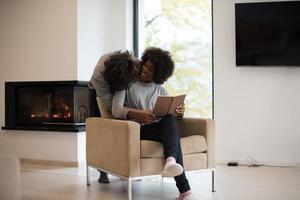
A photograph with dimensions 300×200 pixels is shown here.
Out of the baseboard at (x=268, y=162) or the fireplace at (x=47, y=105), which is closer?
the baseboard at (x=268, y=162)

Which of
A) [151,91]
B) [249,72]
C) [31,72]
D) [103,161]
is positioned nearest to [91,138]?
[103,161]

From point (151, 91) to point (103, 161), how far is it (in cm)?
65

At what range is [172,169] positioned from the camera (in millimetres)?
2592

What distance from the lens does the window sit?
4.75 metres

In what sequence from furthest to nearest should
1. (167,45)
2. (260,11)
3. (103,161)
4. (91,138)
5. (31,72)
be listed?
1. (167,45)
2. (31,72)
3. (260,11)
4. (91,138)
5. (103,161)

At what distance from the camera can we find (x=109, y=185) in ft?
11.1

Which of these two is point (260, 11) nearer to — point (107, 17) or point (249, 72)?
point (249, 72)

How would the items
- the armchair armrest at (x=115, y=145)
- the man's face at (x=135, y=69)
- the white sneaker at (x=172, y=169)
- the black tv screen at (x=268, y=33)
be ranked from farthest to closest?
the black tv screen at (x=268, y=33) → the man's face at (x=135, y=69) → the armchair armrest at (x=115, y=145) → the white sneaker at (x=172, y=169)

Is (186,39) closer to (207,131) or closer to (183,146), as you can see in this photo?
(207,131)

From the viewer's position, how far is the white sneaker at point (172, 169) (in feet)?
8.49

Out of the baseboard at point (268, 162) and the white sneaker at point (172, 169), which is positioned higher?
the white sneaker at point (172, 169)

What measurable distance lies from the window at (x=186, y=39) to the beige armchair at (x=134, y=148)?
5.08ft

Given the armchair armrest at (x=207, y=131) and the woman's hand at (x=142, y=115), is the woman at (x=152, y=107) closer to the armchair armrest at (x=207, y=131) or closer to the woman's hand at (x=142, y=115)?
the woman's hand at (x=142, y=115)

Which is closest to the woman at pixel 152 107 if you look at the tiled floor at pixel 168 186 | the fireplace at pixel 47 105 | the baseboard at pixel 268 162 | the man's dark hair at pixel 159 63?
the man's dark hair at pixel 159 63
